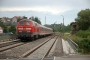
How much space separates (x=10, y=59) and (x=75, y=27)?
180 feet

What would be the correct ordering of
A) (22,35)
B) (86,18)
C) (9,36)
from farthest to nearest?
(86,18) → (9,36) → (22,35)

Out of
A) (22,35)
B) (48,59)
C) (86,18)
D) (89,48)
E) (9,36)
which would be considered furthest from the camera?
(86,18)

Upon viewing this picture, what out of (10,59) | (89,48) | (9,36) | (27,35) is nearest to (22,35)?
(27,35)

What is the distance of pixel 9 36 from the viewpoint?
112ft

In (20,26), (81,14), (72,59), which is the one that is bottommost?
(72,59)

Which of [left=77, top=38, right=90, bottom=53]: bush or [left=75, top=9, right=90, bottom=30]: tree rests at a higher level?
[left=75, top=9, right=90, bottom=30]: tree

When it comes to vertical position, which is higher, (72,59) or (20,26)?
(20,26)

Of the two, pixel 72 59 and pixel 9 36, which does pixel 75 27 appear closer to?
pixel 9 36

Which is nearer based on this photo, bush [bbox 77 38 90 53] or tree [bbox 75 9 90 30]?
bush [bbox 77 38 90 53]

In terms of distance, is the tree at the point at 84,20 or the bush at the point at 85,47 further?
the tree at the point at 84,20

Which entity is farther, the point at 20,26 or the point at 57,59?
the point at 20,26

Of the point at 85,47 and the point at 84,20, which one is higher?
the point at 84,20

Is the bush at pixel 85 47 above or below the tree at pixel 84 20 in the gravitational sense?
below

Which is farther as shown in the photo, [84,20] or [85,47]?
[84,20]
